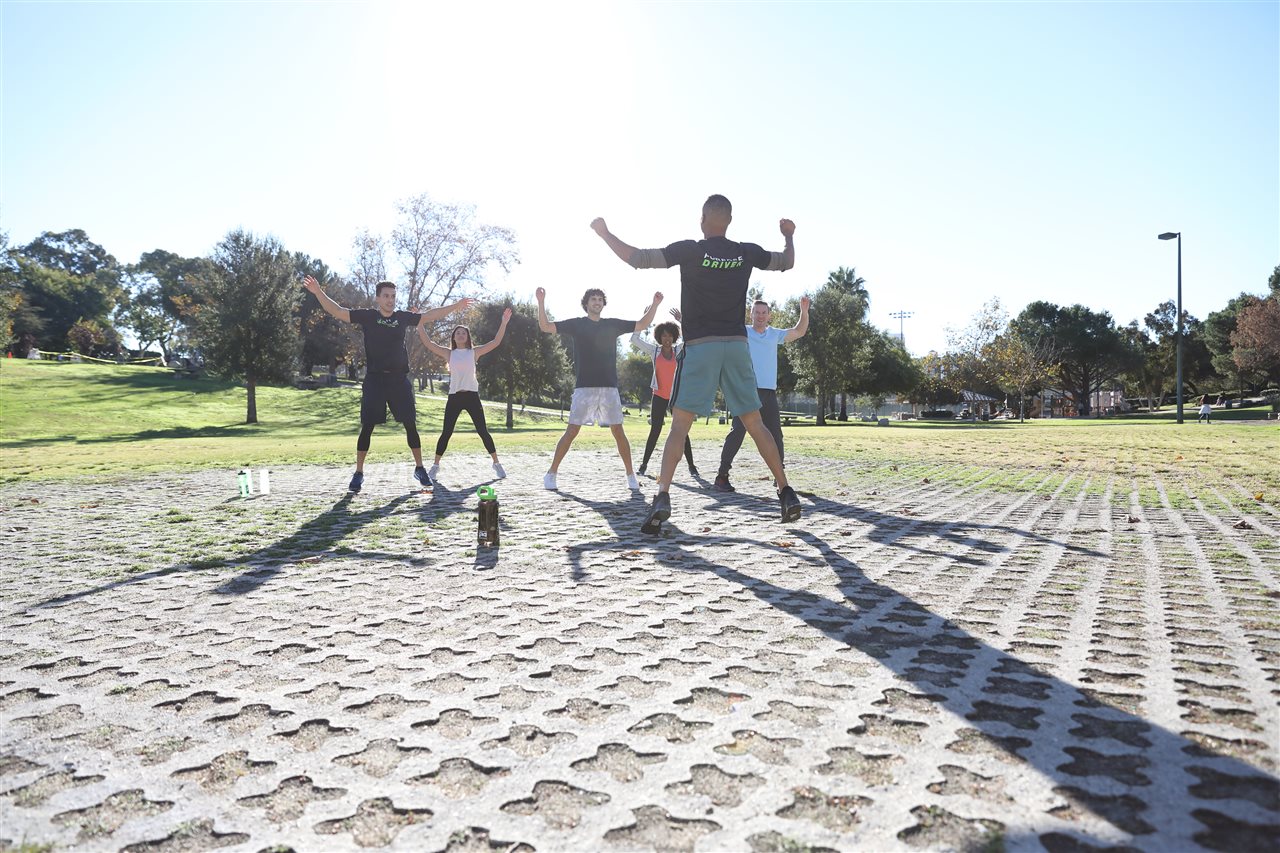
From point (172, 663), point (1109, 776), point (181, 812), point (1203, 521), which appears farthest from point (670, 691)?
point (1203, 521)

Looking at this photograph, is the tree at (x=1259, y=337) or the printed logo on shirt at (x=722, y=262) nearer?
the printed logo on shirt at (x=722, y=262)

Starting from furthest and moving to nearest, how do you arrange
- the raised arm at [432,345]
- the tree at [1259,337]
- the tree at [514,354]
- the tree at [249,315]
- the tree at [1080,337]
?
the tree at [1080,337]
the tree at [1259,337]
the tree at [514,354]
the tree at [249,315]
the raised arm at [432,345]

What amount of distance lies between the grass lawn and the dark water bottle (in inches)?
253

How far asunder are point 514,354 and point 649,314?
3610 centimetres

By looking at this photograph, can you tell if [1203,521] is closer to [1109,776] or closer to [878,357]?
[1109,776]

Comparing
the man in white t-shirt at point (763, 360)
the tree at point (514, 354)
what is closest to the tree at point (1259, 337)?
the tree at point (514, 354)

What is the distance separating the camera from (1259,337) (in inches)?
1967

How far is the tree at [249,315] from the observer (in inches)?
1499

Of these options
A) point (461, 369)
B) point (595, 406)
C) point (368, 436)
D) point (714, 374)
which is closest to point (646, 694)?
point (714, 374)

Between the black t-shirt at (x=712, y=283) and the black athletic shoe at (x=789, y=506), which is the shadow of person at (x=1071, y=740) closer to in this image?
the black athletic shoe at (x=789, y=506)

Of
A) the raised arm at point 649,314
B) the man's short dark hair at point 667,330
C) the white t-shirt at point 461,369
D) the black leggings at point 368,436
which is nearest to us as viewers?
the raised arm at point 649,314

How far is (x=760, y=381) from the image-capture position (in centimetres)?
881

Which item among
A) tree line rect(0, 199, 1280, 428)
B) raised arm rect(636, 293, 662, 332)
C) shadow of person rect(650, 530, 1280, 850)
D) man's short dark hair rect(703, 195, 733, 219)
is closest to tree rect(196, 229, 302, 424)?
tree line rect(0, 199, 1280, 428)

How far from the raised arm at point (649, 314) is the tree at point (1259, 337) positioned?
58.5m
